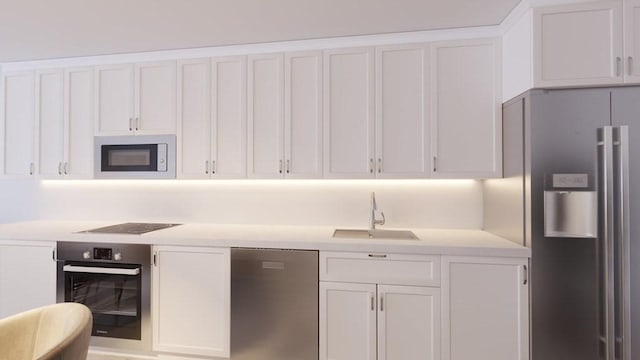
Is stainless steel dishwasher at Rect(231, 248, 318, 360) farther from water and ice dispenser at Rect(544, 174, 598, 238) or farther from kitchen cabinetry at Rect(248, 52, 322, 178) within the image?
water and ice dispenser at Rect(544, 174, 598, 238)

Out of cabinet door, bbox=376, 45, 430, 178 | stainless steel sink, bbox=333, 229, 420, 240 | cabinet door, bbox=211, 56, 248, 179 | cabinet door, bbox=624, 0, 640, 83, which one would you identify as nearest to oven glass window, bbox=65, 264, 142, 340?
cabinet door, bbox=211, 56, 248, 179

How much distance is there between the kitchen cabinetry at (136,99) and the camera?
265 centimetres

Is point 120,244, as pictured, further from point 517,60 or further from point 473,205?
point 517,60

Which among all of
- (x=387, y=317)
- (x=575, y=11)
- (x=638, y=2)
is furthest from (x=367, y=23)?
(x=387, y=317)

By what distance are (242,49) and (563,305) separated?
2.65 meters

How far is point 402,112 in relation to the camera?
2363mm

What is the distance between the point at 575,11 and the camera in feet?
6.09

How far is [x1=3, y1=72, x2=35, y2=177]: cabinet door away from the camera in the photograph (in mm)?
2846

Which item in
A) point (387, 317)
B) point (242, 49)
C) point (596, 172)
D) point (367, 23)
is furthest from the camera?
point (242, 49)

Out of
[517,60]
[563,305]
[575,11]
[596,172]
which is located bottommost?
[563,305]

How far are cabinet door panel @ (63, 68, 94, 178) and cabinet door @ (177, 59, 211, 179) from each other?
0.80 metres

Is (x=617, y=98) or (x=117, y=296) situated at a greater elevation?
(x=617, y=98)

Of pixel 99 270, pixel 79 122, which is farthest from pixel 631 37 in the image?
pixel 79 122

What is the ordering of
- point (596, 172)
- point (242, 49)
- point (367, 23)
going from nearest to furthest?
point (596, 172) → point (367, 23) → point (242, 49)
